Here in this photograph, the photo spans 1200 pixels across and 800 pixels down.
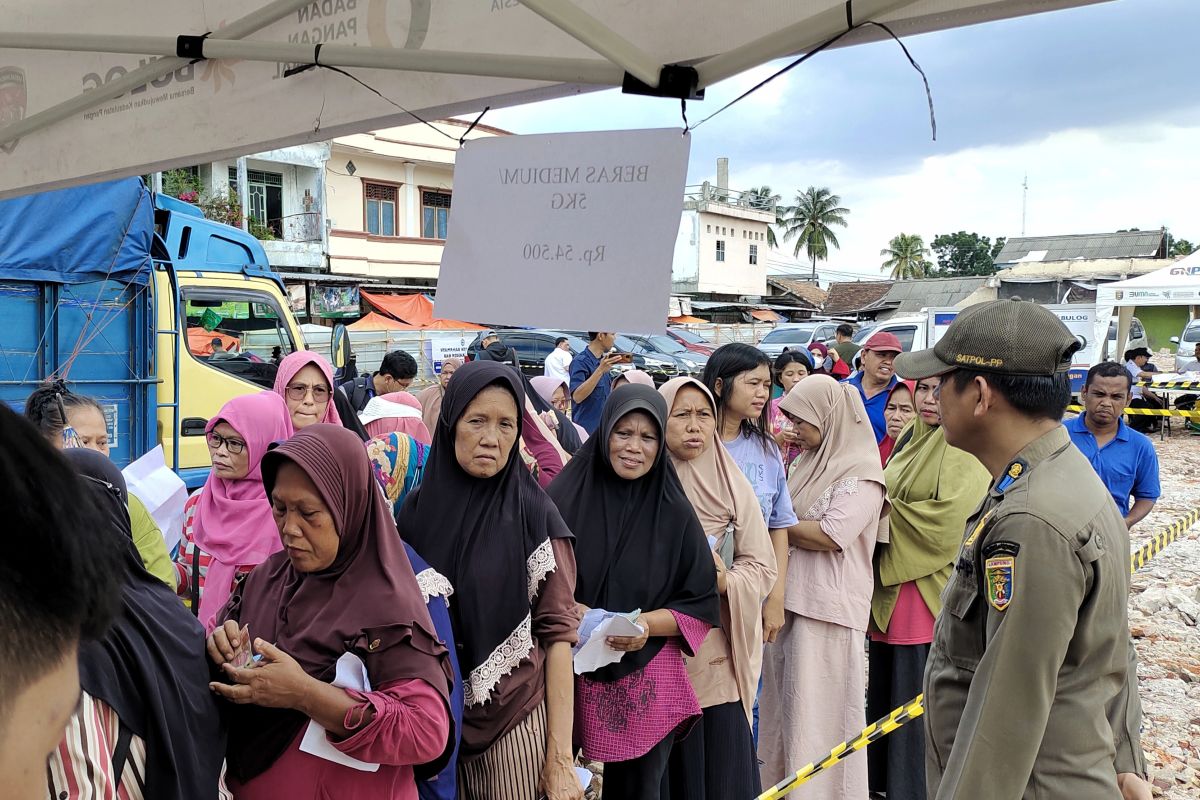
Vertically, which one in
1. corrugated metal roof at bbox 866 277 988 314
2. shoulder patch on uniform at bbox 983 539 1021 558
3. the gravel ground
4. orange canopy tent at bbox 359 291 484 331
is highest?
corrugated metal roof at bbox 866 277 988 314

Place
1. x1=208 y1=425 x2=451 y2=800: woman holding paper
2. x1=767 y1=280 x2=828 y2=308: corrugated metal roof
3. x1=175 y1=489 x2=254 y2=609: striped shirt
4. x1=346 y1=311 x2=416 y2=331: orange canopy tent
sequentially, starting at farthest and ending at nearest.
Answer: x1=767 y1=280 x2=828 y2=308: corrugated metal roof
x1=346 y1=311 x2=416 y2=331: orange canopy tent
x1=175 y1=489 x2=254 y2=609: striped shirt
x1=208 y1=425 x2=451 y2=800: woman holding paper

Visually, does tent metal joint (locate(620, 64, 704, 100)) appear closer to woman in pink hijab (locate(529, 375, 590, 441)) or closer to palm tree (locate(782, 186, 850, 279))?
woman in pink hijab (locate(529, 375, 590, 441))

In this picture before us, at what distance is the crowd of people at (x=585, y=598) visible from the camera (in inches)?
60.0

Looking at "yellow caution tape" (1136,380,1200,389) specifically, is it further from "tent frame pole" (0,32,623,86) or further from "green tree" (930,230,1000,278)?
"green tree" (930,230,1000,278)

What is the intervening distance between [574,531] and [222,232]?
5.07 meters

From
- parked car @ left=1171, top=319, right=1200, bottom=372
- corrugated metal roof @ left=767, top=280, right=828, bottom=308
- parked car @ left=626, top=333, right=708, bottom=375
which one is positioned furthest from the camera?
corrugated metal roof @ left=767, top=280, right=828, bottom=308

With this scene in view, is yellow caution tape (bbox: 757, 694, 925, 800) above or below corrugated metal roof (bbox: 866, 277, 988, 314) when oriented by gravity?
below

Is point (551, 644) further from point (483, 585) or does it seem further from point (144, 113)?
point (144, 113)

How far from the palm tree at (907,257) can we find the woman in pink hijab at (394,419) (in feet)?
202

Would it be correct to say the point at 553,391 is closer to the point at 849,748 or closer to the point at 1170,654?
the point at 849,748

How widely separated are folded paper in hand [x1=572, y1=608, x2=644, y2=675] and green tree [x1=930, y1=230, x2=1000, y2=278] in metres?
73.6

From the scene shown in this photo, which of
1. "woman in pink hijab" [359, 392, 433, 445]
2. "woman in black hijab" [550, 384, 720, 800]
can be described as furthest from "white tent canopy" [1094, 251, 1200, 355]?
"woman in black hijab" [550, 384, 720, 800]

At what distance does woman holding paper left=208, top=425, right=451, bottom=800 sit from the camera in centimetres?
181

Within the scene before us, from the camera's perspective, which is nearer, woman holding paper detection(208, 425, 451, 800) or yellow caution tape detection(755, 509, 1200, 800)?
woman holding paper detection(208, 425, 451, 800)
